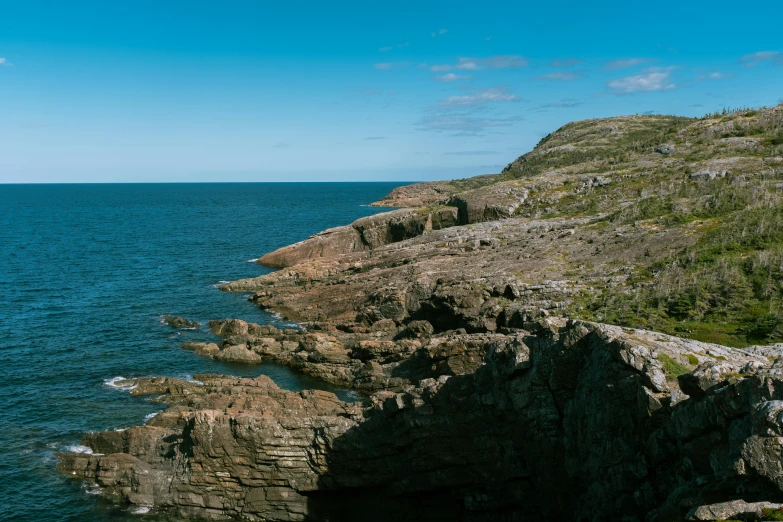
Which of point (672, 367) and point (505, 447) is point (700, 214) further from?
point (672, 367)

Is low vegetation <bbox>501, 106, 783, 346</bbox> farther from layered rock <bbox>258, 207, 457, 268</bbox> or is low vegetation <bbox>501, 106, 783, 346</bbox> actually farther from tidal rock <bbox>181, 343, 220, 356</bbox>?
tidal rock <bbox>181, 343, 220, 356</bbox>

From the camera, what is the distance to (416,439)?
27812 millimetres

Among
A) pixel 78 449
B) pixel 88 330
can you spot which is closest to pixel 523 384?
pixel 78 449

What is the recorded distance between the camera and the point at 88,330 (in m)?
60.3

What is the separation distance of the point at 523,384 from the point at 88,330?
51160 millimetres

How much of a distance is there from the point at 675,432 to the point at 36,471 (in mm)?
33708

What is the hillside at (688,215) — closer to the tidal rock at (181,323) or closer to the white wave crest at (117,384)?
the white wave crest at (117,384)

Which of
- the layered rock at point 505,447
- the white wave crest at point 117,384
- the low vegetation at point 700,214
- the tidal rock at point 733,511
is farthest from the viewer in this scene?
the white wave crest at point 117,384

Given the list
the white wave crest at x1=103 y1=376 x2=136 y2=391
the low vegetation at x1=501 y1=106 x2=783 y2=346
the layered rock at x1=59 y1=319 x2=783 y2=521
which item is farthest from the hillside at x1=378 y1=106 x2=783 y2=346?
the white wave crest at x1=103 y1=376 x2=136 y2=391

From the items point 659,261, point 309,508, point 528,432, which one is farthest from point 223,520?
point 659,261

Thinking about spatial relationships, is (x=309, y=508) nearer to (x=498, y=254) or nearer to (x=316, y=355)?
(x=316, y=355)

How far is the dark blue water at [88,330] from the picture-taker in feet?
112

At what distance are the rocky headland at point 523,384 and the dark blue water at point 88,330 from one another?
7.86ft

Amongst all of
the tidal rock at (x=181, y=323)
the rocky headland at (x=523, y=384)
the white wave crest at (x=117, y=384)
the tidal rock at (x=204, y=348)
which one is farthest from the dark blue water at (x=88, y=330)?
the rocky headland at (x=523, y=384)
